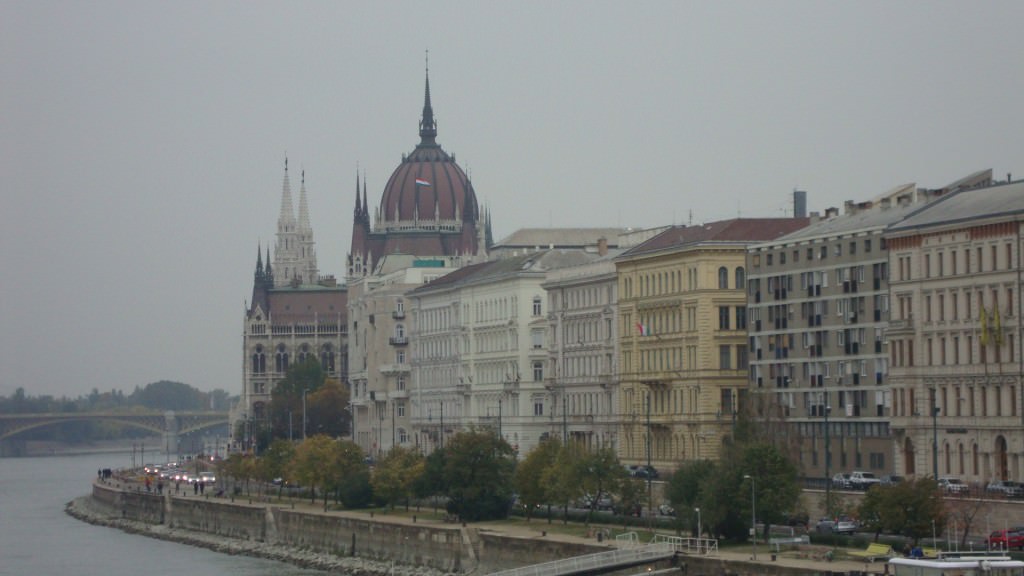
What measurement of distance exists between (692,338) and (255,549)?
896 inches

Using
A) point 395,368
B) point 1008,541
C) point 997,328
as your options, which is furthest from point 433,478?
point 395,368

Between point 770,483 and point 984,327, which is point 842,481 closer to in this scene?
point 984,327

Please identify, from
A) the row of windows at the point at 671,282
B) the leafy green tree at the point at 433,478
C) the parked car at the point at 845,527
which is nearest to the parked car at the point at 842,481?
the parked car at the point at 845,527

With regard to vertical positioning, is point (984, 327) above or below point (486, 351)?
below

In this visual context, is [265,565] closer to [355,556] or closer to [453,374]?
[355,556]

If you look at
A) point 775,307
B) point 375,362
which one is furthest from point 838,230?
point 375,362

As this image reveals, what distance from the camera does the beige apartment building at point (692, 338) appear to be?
106500 millimetres

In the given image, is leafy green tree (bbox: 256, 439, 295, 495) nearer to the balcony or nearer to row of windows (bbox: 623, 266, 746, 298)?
the balcony

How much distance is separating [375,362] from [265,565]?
217 feet

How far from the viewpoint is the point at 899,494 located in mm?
70938

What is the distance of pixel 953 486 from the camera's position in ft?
260

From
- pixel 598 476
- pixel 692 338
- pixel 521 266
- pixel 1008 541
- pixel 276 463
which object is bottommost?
pixel 1008 541

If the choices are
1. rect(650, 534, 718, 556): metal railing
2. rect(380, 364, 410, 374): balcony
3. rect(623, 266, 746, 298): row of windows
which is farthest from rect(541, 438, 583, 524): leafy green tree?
rect(380, 364, 410, 374): balcony

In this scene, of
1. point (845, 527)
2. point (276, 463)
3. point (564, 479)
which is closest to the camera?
point (845, 527)
